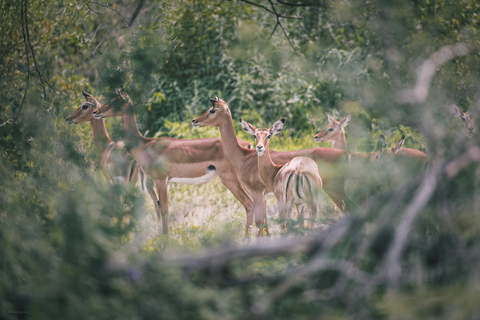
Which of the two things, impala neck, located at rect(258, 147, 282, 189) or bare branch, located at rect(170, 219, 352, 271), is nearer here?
bare branch, located at rect(170, 219, 352, 271)

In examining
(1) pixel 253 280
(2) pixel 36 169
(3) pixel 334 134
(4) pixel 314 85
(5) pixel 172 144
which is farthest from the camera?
(4) pixel 314 85

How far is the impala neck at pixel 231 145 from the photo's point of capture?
602cm

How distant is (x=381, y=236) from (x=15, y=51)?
6.18 m

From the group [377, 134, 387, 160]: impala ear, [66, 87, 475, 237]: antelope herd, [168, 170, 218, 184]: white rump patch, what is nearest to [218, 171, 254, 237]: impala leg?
[66, 87, 475, 237]: antelope herd

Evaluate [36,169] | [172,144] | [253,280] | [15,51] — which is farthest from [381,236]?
[15,51]

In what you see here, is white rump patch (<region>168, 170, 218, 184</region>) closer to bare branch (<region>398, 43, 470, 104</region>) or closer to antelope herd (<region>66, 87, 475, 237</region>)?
antelope herd (<region>66, 87, 475, 237</region>)

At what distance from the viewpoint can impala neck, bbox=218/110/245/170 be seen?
602cm

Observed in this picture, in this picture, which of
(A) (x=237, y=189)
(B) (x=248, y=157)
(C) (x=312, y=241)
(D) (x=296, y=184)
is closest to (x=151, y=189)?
(A) (x=237, y=189)

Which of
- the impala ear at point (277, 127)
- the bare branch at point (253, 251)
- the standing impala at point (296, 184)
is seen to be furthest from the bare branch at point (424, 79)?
the impala ear at point (277, 127)

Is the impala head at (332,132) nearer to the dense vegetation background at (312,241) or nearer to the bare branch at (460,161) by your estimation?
the dense vegetation background at (312,241)

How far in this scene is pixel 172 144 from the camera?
21.6ft

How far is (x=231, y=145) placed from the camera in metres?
6.05

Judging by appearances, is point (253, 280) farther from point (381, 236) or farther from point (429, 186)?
point (429, 186)

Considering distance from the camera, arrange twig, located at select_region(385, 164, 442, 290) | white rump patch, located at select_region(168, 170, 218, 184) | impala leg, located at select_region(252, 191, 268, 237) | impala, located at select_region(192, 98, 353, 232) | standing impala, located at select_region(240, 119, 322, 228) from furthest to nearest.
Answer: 1. white rump patch, located at select_region(168, 170, 218, 184)
2. impala, located at select_region(192, 98, 353, 232)
3. impala leg, located at select_region(252, 191, 268, 237)
4. standing impala, located at select_region(240, 119, 322, 228)
5. twig, located at select_region(385, 164, 442, 290)
